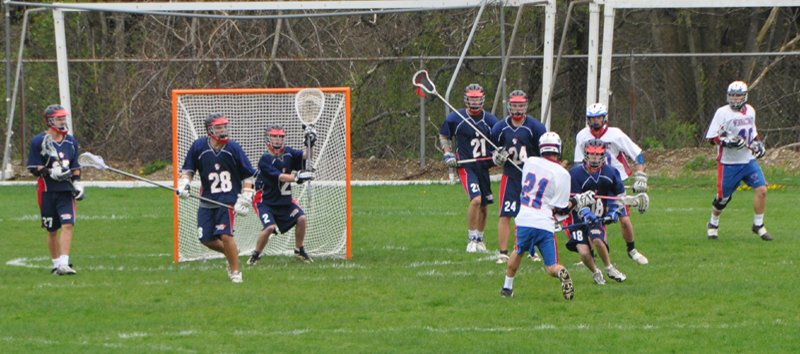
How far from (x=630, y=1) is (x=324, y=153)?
6.59 meters

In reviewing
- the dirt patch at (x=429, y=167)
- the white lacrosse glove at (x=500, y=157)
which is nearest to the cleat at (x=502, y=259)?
the white lacrosse glove at (x=500, y=157)

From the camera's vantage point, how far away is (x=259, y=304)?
26.3 feet

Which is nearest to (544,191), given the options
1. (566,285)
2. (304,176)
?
(566,285)

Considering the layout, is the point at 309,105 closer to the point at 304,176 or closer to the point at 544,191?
the point at 304,176

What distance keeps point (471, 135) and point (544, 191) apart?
3153 mm

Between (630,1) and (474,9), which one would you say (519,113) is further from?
(474,9)

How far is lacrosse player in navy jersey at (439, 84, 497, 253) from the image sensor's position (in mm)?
10859

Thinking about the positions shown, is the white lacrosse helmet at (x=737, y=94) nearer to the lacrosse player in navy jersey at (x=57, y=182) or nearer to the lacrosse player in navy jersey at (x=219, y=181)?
the lacrosse player in navy jersey at (x=219, y=181)

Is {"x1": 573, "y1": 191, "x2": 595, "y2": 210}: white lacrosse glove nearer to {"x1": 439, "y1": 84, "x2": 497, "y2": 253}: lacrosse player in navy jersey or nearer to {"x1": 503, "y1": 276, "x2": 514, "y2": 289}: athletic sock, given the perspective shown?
{"x1": 503, "y1": 276, "x2": 514, "y2": 289}: athletic sock

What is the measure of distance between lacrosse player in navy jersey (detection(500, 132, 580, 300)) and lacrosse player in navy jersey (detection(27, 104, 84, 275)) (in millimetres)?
4486

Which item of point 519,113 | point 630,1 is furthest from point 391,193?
point 519,113

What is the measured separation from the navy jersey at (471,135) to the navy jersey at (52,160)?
13.0 feet

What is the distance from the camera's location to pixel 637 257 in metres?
9.93

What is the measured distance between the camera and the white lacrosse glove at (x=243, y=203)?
8.89 metres
